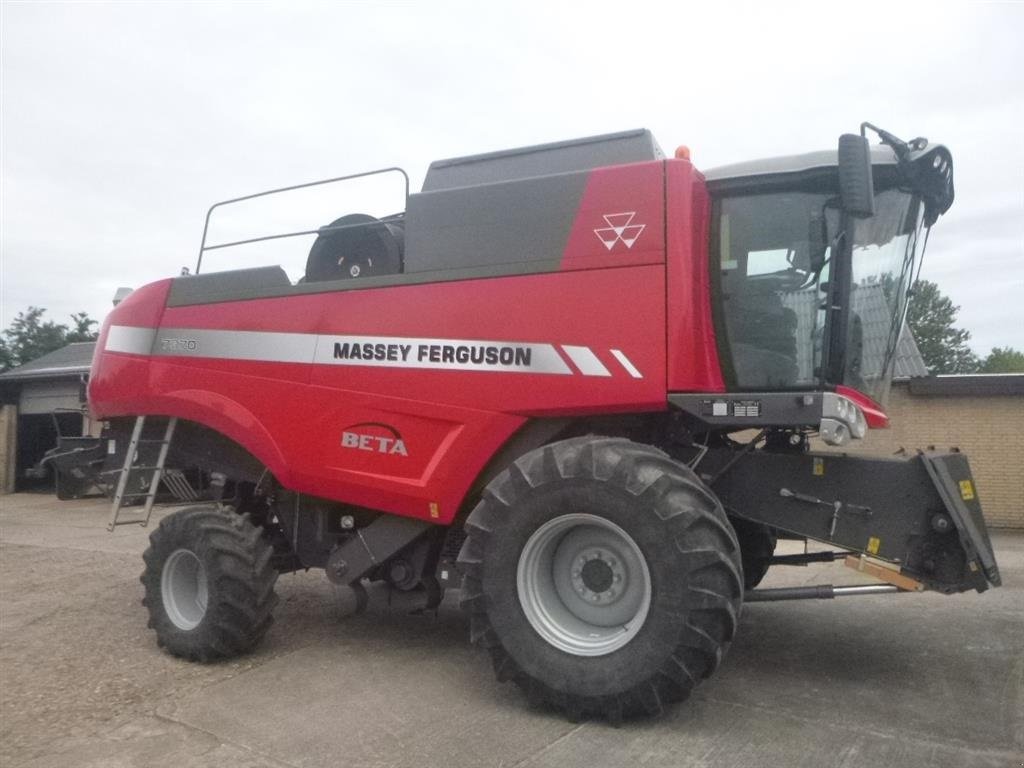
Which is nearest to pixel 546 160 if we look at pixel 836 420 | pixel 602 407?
pixel 602 407

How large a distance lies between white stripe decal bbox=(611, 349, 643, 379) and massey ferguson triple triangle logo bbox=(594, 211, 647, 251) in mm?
578

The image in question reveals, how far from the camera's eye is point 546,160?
5438 millimetres

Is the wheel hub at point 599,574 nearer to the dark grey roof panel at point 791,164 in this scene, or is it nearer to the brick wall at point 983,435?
the dark grey roof panel at point 791,164

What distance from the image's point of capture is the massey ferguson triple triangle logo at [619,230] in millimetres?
4824

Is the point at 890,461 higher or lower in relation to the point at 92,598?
higher

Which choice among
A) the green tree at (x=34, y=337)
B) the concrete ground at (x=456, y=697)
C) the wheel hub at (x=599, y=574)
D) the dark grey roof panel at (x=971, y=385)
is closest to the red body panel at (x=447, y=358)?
the wheel hub at (x=599, y=574)

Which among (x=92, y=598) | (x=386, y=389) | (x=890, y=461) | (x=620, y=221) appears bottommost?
(x=92, y=598)

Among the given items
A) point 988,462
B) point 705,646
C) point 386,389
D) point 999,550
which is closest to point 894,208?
point 705,646

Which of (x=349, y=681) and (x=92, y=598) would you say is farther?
(x=92, y=598)

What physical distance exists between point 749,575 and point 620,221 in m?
2.81

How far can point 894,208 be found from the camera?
486 cm

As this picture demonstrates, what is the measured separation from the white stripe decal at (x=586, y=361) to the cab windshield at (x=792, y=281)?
0.68m

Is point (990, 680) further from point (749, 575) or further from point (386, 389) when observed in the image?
point (386, 389)

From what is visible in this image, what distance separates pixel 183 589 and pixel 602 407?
3.27 metres
